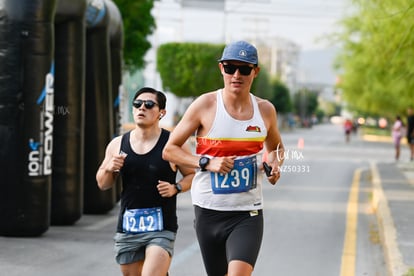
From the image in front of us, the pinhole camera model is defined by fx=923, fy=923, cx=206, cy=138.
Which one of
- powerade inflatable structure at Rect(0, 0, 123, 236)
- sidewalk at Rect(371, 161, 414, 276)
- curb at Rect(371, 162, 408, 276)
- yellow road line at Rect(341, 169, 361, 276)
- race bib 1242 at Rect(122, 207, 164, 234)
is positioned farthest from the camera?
powerade inflatable structure at Rect(0, 0, 123, 236)

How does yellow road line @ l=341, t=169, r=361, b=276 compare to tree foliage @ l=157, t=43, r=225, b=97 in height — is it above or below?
below

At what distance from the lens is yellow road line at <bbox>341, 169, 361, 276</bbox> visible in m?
10.1

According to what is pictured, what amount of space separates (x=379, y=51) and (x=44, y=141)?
10.6m

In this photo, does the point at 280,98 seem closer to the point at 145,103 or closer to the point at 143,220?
the point at 145,103

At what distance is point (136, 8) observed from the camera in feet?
111

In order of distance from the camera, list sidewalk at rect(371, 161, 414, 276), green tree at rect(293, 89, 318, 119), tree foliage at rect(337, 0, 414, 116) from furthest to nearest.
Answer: green tree at rect(293, 89, 318, 119) < tree foliage at rect(337, 0, 414, 116) < sidewalk at rect(371, 161, 414, 276)

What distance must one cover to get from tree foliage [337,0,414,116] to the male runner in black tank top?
4.06 meters

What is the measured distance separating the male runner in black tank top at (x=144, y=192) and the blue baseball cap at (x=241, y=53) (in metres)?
0.81

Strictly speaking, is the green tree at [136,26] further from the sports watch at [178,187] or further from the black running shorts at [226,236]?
the black running shorts at [226,236]

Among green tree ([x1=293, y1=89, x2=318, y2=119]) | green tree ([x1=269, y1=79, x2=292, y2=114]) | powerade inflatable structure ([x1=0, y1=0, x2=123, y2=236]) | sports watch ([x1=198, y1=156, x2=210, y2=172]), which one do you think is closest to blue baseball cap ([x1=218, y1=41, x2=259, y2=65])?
sports watch ([x1=198, y1=156, x2=210, y2=172])

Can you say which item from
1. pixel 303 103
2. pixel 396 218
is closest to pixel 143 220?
pixel 396 218

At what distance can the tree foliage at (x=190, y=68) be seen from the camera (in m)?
69.9

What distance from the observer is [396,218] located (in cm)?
1400

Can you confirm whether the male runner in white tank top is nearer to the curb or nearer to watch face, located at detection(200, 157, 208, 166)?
watch face, located at detection(200, 157, 208, 166)
